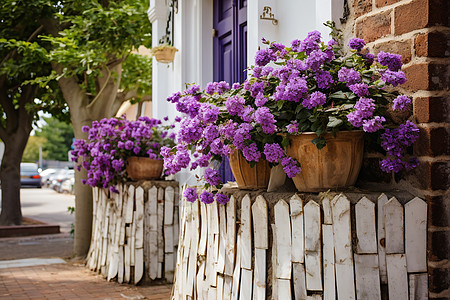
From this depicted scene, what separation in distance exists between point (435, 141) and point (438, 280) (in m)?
0.72

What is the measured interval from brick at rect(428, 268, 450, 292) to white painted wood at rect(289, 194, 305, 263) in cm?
66

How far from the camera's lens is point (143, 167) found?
614 centimetres

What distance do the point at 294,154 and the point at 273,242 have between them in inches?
19.5

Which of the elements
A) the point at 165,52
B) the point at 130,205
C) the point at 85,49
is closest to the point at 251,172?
the point at 130,205

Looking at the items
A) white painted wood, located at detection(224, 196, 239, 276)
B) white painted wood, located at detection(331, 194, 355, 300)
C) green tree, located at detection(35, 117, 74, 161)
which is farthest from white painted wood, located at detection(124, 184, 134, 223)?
green tree, located at detection(35, 117, 74, 161)

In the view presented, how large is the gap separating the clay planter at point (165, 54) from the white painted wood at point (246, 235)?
11.6ft

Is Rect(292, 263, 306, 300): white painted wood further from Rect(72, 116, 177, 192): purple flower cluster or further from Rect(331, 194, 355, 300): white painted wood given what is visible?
Rect(72, 116, 177, 192): purple flower cluster

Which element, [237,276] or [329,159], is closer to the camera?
Answer: [329,159]

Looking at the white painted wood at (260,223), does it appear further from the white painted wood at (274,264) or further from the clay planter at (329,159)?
the clay planter at (329,159)

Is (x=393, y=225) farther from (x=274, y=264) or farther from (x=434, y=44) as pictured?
(x=434, y=44)

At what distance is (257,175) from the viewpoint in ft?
10.9

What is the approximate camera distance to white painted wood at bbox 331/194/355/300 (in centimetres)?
271

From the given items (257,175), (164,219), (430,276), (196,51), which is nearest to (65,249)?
(164,219)

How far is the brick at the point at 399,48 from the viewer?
2.98m
